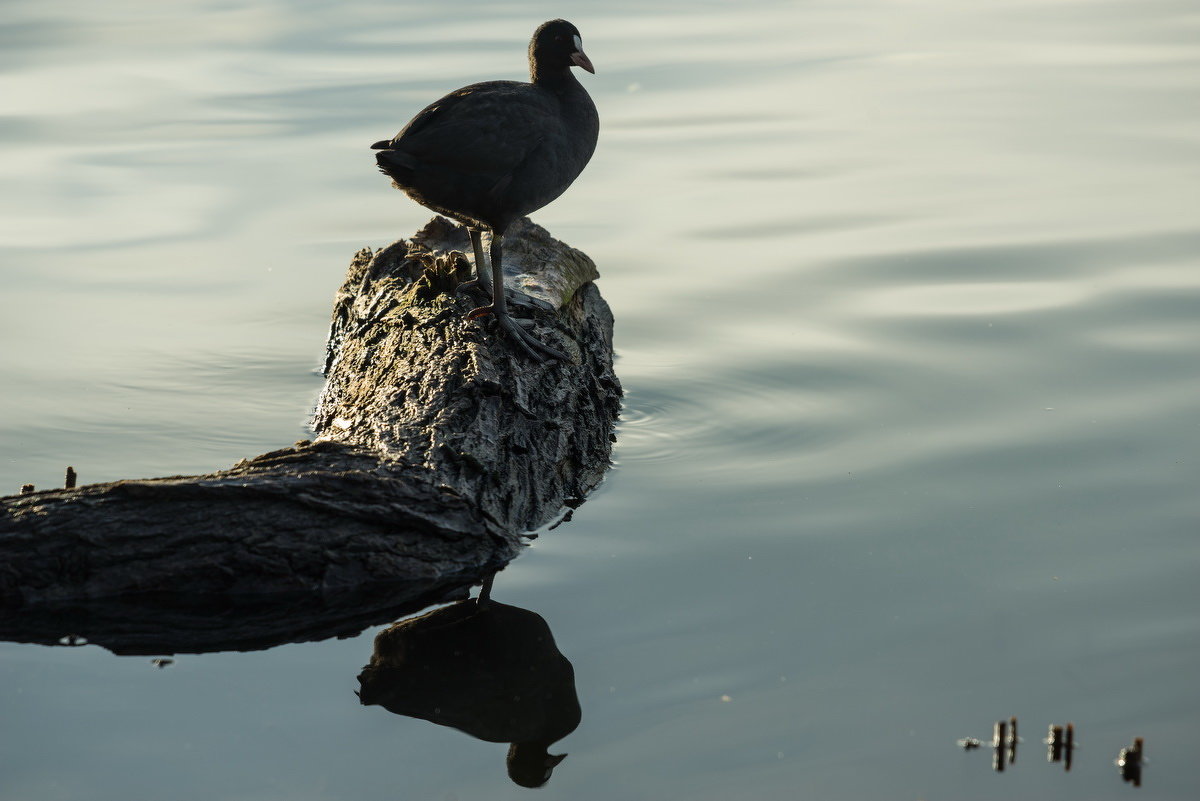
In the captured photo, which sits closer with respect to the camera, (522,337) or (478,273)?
(522,337)

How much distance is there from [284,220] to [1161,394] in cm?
627

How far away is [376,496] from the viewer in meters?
4.98

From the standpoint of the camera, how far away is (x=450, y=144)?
609 centimetres

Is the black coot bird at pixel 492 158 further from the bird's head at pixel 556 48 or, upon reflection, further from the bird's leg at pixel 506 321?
the bird's head at pixel 556 48

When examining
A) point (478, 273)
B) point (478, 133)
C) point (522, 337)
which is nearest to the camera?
point (478, 133)

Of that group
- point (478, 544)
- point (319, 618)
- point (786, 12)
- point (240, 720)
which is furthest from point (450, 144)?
point (786, 12)

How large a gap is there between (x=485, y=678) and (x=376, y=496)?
0.75 m

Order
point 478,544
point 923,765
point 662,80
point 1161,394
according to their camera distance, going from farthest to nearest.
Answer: point 662,80 → point 1161,394 → point 478,544 → point 923,765

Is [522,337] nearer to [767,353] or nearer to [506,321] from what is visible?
[506,321]

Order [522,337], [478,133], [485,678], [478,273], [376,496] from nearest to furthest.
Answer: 1. [485,678]
2. [376,496]
3. [478,133]
4. [522,337]
5. [478,273]

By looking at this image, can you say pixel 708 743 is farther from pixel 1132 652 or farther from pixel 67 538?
pixel 67 538

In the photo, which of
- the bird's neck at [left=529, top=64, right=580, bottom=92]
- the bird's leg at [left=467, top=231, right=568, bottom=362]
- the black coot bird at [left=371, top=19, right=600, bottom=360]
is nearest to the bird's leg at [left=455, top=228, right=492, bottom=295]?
the black coot bird at [left=371, top=19, right=600, bottom=360]

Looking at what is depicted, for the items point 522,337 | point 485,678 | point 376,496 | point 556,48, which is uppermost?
point 556,48

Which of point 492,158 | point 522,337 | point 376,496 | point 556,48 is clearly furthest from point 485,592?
point 556,48
